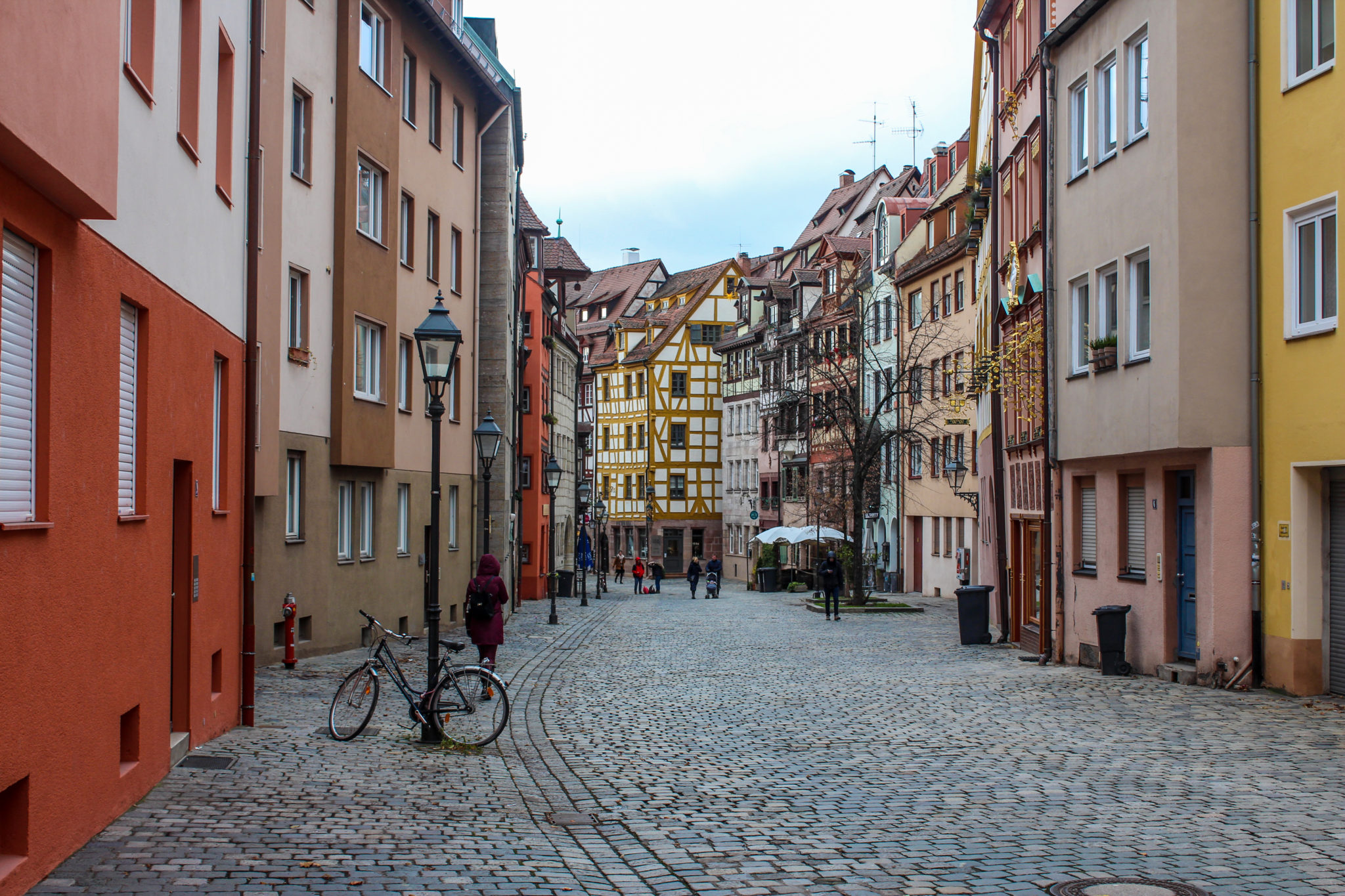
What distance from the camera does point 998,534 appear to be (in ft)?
93.5

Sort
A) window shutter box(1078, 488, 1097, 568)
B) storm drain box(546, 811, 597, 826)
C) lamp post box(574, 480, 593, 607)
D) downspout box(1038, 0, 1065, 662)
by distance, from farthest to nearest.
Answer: lamp post box(574, 480, 593, 607)
downspout box(1038, 0, 1065, 662)
window shutter box(1078, 488, 1097, 568)
storm drain box(546, 811, 597, 826)

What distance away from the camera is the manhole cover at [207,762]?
11.2 meters

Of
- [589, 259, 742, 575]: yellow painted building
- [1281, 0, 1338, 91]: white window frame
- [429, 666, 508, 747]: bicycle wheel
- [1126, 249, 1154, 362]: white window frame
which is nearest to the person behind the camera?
[429, 666, 508, 747]: bicycle wheel

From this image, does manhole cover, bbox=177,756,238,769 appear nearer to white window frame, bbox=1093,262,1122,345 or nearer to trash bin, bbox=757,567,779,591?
white window frame, bbox=1093,262,1122,345

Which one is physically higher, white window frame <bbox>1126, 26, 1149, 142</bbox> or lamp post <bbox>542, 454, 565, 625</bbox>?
white window frame <bbox>1126, 26, 1149, 142</bbox>

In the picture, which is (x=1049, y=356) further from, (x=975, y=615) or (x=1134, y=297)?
(x=975, y=615)

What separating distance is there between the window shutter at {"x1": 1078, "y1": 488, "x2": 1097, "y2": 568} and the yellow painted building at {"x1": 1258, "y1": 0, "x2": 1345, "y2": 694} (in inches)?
194

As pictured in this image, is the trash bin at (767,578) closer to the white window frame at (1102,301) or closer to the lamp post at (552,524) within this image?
the lamp post at (552,524)

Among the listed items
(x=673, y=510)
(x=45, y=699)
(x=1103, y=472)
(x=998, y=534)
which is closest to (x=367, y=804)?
(x=45, y=699)

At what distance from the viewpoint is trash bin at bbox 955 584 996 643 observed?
89.5 feet

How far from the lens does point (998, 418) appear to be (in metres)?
28.5

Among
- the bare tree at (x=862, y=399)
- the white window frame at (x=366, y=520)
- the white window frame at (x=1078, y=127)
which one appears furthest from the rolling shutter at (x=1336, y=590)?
the bare tree at (x=862, y=399)

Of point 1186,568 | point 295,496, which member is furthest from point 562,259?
point 1186,568

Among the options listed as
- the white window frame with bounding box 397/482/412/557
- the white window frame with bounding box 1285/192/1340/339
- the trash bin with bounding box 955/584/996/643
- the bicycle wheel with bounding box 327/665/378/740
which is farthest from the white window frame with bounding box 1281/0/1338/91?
the white window frame with bounding box 397/482/412/557
